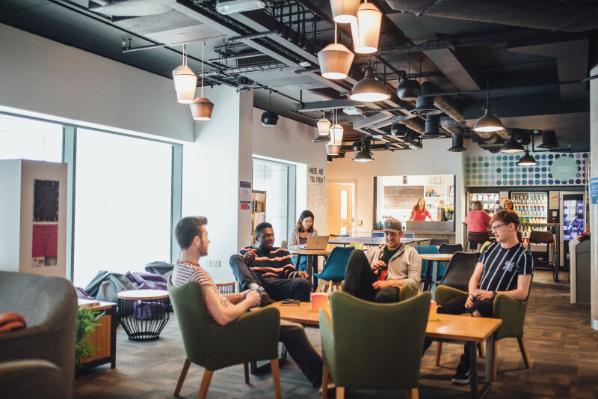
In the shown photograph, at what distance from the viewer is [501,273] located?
16.1 ft

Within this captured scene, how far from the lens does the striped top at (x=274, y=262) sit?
6.03 metres

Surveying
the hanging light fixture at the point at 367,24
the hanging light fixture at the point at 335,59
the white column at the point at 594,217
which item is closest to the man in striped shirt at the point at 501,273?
the hanging light fixture at the point at 335,59

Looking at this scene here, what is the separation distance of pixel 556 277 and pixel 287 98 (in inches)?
263

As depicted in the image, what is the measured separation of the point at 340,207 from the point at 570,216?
575 cm

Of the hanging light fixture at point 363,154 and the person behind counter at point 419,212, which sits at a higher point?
the hanging light fixture at point 363,154

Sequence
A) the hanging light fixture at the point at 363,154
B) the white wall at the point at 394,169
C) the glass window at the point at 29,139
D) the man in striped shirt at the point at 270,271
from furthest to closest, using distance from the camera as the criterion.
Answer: the white wall at the point at 394,169 < the hanging light fixture at the point at 363,154 < the glass window at the point at 29,139 < the man in striped shirt at the point at 270,271

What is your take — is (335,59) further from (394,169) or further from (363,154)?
(394,169)

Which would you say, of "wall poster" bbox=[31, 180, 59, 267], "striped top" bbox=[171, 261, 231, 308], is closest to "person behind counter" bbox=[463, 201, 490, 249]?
"striped top" bbox=[171, 261, 231, 308]

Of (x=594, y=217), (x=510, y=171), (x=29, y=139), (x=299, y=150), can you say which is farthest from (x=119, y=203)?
(x=510, y=171)

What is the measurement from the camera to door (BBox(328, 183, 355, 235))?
50.8ft

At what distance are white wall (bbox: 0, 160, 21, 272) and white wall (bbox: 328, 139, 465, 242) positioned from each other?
11.9 meters

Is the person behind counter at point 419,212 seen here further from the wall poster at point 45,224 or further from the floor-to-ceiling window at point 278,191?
the wall poster at point 45,224

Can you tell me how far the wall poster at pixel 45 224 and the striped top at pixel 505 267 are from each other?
3.52m

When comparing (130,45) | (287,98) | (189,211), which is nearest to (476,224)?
(287,98)
